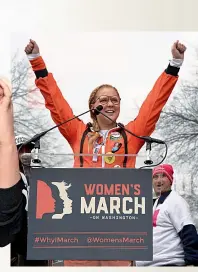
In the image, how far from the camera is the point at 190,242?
9.75 ft

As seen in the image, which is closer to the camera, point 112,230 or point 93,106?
point 112,230

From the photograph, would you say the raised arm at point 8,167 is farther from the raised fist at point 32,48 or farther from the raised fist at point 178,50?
the raised fist at point 178,50

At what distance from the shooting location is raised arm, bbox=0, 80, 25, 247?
103cm

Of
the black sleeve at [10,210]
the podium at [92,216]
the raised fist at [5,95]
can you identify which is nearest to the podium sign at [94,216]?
the podium at [92,216]

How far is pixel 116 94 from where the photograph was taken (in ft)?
9.56

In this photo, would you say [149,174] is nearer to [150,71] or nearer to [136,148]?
[136,148]

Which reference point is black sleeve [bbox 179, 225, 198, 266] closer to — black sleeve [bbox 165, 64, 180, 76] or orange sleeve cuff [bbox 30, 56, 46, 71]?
black sleeve [bbox 165, 64, 180, 76]

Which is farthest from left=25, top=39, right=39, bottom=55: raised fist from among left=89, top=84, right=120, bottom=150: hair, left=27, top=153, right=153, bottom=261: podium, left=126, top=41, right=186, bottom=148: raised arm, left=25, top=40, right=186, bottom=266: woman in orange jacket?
left=27, top=153, right=153, bottom=261: podium

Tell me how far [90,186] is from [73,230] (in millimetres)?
167

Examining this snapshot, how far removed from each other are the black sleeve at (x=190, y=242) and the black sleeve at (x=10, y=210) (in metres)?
1.96

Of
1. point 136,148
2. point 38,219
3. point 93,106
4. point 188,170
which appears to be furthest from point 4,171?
point 188,170

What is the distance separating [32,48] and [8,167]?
6.60 feet

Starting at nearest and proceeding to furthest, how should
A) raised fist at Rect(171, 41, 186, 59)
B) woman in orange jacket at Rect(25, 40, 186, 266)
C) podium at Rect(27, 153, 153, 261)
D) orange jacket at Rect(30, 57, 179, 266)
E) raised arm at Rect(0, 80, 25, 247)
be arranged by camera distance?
raised arm at Rect(0, 80, 25, 247) < podium at Rect(27, 153, 153, 261) < woman in orange jacket at Rect(25, 40, 186, 266) < orange jacket at Rect(30, 57, 179, 266) < raised fist at Rect(171, 41, 186, 59)

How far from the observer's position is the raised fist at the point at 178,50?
2.98 m
